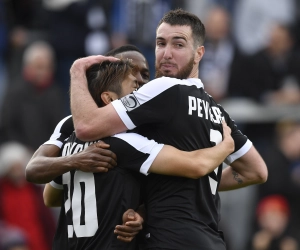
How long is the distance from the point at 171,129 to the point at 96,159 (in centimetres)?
56

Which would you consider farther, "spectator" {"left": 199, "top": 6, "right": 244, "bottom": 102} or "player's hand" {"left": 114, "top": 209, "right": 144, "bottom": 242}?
"spectator" {"left": 199, "top": 6, "right": 244, "bottom": 102}

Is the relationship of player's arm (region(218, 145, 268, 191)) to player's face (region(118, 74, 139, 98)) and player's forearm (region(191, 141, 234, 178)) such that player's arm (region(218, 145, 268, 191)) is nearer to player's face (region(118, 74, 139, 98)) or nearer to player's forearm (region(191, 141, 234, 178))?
player's forearm (region(191, 141, 234, 178))

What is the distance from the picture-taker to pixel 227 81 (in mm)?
12664

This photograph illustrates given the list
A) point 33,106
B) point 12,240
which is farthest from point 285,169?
point 12,240

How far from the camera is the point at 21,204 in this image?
432 inches

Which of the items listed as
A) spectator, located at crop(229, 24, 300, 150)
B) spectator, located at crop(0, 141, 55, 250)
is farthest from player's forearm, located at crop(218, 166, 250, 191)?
spectator, located at crop(229, 24, 300, 150)

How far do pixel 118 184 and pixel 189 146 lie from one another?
22.1 inches

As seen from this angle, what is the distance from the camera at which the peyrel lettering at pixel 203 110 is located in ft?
20.3

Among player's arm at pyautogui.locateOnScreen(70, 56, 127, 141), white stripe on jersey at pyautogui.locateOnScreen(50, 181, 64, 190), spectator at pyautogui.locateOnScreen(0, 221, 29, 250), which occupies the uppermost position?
player's arm at pyautogui.locateOnScreen(70, 56, 127, 141)

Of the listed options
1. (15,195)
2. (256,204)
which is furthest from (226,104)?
(15,195)

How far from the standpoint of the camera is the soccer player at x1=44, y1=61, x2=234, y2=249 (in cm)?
604

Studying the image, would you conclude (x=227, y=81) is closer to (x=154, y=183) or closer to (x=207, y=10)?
(x=207, y=10)

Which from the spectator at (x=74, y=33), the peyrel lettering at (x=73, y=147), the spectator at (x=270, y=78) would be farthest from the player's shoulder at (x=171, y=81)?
the spectator at (x=74, y=33)

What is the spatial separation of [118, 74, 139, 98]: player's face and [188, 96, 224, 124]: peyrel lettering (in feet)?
1.43
